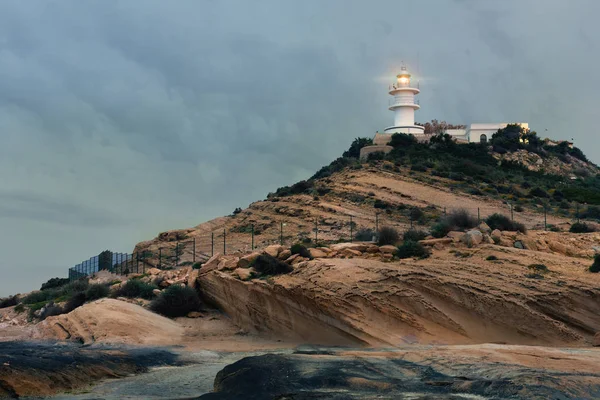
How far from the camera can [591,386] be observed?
14711 mm

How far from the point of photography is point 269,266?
30266mm

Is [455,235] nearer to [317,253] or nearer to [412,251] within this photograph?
[412,251]

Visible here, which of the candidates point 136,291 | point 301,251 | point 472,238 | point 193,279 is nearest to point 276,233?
point 193,279

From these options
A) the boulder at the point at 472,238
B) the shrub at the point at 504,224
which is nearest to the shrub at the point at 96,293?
the boulder at the point at 472,238

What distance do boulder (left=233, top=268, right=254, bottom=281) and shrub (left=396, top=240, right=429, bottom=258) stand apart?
23.7 ft

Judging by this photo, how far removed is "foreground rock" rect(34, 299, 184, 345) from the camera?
26422 millimetres

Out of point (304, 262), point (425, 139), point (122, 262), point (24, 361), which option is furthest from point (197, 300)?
point (425, 139)

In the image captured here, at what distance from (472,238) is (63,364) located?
61.1 feet

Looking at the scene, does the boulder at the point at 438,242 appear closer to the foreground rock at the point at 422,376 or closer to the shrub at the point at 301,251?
the shrub at the point at 301,251

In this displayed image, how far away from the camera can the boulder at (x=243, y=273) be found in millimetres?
30447

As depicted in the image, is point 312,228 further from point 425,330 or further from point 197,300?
point 425,330

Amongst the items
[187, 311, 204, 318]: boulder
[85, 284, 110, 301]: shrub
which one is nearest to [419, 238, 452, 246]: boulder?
[187, 311, 204, 318]: boulder

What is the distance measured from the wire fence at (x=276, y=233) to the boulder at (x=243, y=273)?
11184mm

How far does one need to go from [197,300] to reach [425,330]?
12410 mm
